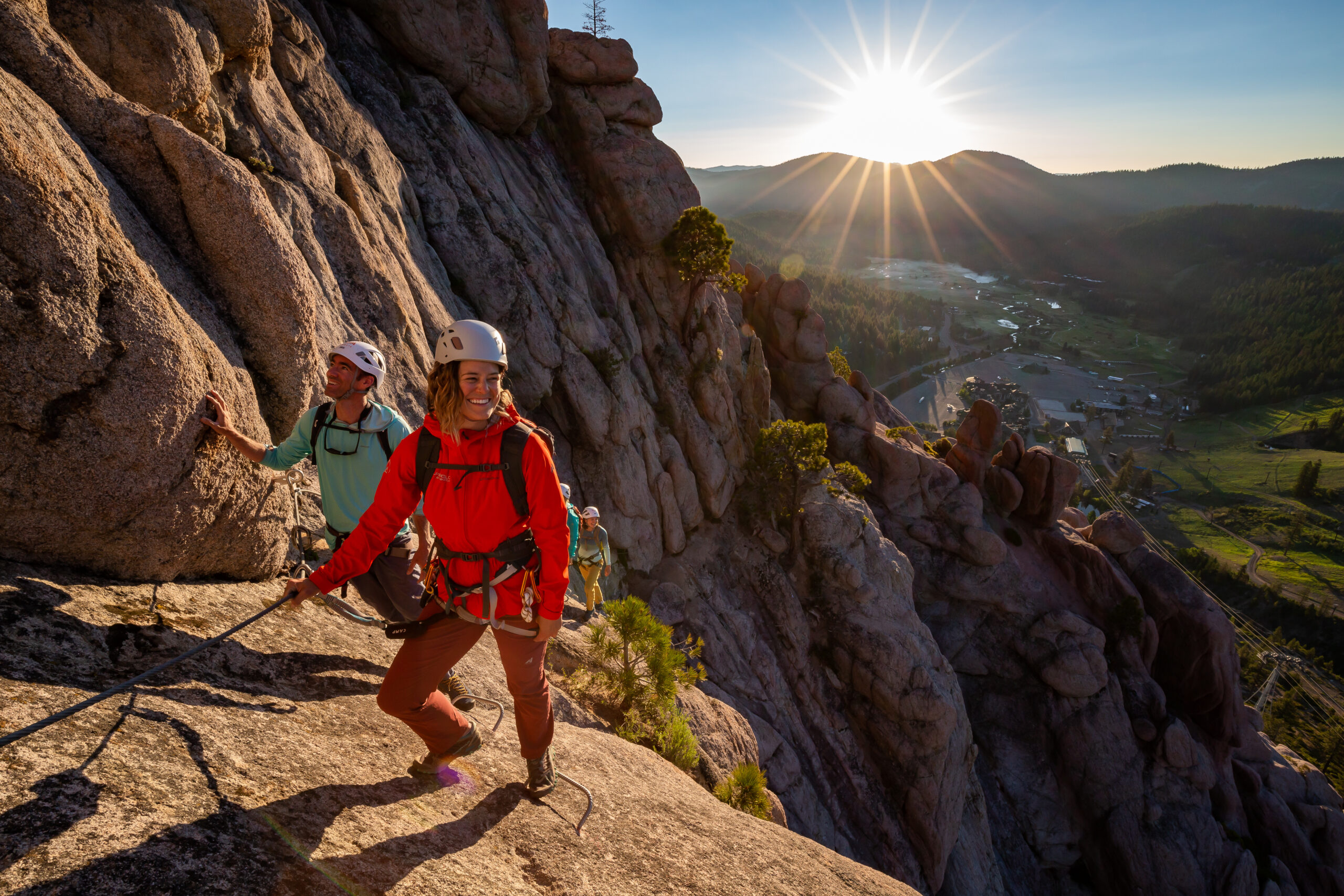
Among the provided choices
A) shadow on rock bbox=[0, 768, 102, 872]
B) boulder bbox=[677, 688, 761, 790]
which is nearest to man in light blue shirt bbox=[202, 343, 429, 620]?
shadow on rock bbox=[0, 768, 102, 872]

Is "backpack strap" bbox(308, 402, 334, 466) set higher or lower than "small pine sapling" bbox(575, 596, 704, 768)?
higher

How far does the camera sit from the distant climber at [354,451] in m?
6.25

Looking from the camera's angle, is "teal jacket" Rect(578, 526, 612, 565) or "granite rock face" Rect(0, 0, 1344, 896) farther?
"teal jacket" Rect(578, 526, 612, 565)

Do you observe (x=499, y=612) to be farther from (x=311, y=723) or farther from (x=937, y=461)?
(x=937, y=461)

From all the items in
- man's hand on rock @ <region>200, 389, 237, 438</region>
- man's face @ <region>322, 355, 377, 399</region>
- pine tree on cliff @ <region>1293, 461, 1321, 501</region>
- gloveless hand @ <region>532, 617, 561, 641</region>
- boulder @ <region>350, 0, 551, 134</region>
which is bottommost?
pine tree on cliff @ <region>1293, 461, 1321, 501</region>

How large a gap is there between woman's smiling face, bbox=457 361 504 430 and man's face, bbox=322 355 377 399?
2.11m

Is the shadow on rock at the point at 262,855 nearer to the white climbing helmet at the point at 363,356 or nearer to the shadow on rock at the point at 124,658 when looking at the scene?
the shadow on rock at the point at 124,658

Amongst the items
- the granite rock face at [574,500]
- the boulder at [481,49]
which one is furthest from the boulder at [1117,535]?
the boulder at [481,49]

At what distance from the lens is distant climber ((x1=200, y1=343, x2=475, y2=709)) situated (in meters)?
6.25

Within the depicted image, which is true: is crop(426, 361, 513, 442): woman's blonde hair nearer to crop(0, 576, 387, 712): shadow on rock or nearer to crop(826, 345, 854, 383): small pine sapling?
crop(0, 576, 387, 712): shadow on rock

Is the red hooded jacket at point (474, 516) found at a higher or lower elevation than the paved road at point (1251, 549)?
higher

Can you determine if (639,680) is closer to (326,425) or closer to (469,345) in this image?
(326,425)

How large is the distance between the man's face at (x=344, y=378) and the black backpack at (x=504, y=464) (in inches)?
72.9

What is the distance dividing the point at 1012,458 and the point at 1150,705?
1651cm
